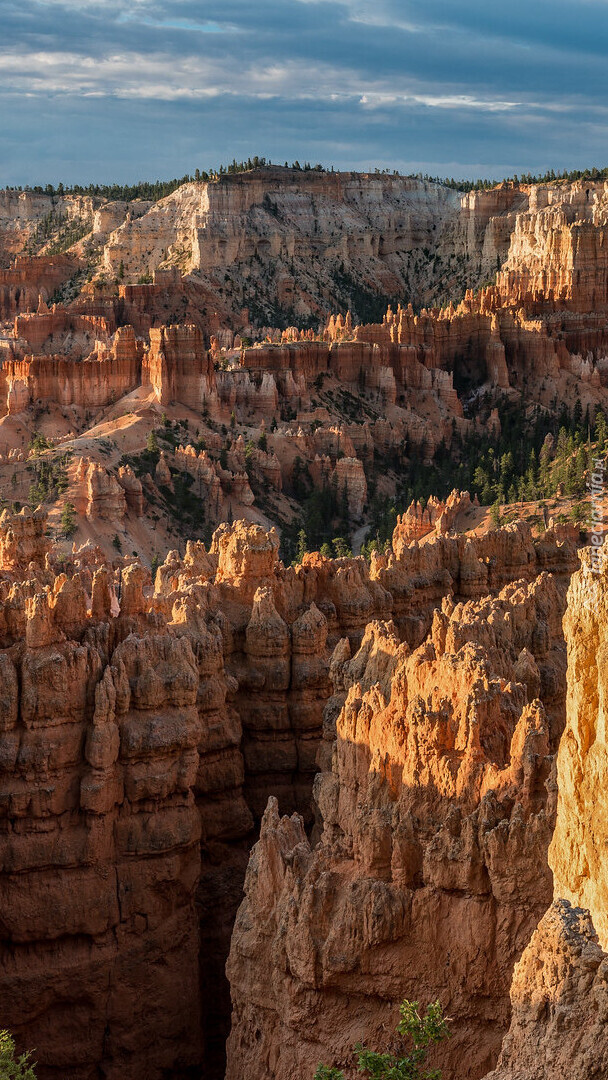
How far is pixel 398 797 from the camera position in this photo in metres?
16.8

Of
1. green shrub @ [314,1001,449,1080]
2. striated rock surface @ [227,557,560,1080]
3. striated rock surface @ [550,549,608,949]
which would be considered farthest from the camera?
striated rock surface @ [227,557,560,1080]

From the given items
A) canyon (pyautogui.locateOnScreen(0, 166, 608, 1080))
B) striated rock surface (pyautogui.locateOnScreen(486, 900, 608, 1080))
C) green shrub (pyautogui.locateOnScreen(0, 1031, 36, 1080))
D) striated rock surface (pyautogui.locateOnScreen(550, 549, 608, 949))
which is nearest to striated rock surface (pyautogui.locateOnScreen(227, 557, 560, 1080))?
canyon (pyautogui.locateOnScreen(0, 166, 608, 1080))

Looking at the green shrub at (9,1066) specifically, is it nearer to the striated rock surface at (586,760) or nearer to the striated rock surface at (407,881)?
the striated rock surface at (407,881)

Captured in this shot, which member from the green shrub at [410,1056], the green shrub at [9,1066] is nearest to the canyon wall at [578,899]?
the green shrub at [410,1056]

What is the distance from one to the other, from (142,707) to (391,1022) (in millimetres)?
8865

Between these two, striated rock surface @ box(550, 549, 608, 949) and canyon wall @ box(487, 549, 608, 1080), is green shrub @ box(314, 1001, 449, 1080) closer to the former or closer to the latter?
canyon wall @ box(487, 549, 608, 1080)

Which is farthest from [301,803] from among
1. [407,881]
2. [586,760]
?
[586,760]

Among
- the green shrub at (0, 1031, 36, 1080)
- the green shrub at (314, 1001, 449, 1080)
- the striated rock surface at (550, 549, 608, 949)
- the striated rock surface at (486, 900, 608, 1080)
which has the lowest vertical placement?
the green shrub at (0, 1031, 36, 1080)

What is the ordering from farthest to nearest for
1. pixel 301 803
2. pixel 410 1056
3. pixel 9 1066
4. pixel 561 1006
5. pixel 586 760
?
pixel 301 803, pixel 9 1066, pixel 410 1056, pixel 561 1006, pixel 586 760

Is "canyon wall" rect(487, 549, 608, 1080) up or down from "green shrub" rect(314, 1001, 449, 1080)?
up

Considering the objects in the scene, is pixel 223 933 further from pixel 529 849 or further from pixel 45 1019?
pixel 529 849

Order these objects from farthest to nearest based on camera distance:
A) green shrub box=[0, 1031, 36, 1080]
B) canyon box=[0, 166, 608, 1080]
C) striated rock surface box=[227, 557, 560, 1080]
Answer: green shrub box=[0, 1031, 36, 1080], striated rock surface box=[227, 557, 560, 1080], canyon box=[0, 166, 608, 1080]

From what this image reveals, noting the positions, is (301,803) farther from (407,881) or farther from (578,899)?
(578,899)

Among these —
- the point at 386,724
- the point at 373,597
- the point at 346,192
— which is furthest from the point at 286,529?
the point at 346,192
